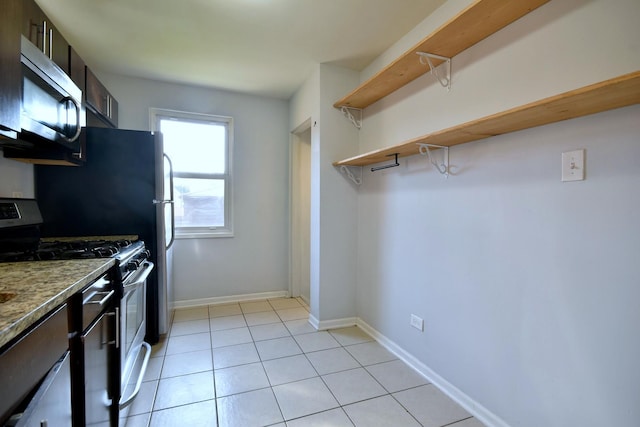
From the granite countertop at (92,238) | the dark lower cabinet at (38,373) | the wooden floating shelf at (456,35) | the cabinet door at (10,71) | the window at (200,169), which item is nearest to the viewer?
the dark lower cabinet at (38,373)

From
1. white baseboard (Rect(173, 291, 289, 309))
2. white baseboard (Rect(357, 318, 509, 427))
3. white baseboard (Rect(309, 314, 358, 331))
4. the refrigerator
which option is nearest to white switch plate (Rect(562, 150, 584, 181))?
white baseboard (Rect(357, 318, 509, 427))

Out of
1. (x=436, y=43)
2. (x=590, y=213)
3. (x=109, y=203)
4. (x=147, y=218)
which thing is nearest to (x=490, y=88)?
(x=436, y=43)

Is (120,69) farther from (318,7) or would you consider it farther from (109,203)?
(318,7)

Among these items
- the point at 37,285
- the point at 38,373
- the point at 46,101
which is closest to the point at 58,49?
the point at 46,101

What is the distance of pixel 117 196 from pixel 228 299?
5.82 feet

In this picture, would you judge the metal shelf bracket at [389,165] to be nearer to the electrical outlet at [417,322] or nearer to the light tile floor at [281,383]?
the electrical outlet at [417,322]

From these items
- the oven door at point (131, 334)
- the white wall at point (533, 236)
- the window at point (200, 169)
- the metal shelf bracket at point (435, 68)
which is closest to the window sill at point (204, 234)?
the window at point (200, 169)

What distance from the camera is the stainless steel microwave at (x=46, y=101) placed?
1284 millimetres

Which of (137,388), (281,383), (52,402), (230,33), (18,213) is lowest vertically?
(281,383)

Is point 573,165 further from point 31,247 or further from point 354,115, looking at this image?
point 31,247

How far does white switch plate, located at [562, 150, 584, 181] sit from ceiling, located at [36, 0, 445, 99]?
4.32ft

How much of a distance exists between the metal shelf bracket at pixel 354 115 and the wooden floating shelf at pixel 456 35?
491mm

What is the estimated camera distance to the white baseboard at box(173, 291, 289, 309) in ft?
11.2

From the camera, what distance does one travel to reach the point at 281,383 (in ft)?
6.54
